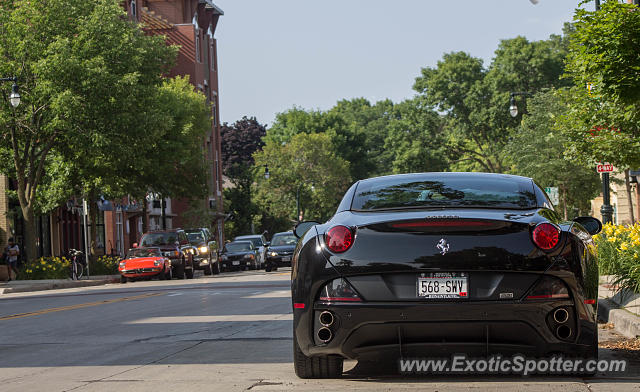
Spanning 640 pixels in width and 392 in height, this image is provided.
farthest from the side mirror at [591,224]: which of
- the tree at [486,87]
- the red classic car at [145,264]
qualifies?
the tree at [486,87]

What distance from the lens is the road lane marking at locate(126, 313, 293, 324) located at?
13.7 metres

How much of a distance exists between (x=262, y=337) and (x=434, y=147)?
62469 mm

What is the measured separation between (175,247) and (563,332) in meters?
31.1

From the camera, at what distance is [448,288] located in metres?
6.63

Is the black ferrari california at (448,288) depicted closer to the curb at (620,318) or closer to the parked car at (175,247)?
the curb at (620,318)

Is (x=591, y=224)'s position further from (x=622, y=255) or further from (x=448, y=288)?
(x=622, y=255)

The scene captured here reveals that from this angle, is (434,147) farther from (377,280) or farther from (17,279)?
(377,280)

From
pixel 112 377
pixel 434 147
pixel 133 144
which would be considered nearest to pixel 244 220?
pixel 434 147

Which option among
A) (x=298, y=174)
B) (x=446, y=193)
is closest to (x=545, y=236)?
(x=446, y=193)

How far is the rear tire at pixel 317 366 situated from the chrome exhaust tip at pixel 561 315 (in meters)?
1.62

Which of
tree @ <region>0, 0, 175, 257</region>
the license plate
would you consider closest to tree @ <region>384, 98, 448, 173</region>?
tree @ <region>0, 0, 175, 257</region>

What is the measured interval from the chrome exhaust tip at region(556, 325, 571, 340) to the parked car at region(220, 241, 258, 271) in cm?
3946

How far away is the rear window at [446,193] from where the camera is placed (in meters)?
7.42

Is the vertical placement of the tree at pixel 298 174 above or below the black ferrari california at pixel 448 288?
above
